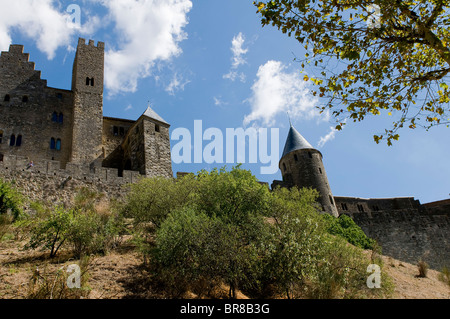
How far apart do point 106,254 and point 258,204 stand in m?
6.16

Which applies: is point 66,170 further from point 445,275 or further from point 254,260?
point 445,275

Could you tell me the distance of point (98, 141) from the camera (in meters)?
27.6

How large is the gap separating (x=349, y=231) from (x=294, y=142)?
436 inches

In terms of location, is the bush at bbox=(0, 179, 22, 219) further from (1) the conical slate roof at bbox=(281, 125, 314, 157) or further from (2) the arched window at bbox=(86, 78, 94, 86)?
(1) the conical slate roof at bbox=(281, 125, 314, 157)

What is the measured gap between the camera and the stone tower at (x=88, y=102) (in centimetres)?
2688

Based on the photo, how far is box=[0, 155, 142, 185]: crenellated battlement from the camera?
57.4ft

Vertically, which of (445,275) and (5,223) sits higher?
(5,223)

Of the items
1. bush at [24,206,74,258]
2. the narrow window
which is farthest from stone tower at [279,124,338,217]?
bush at [24,206,74,258]

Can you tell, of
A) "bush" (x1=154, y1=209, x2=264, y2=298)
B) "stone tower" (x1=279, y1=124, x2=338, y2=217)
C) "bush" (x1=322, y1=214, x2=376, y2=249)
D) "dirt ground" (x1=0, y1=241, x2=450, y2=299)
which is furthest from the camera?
"stone tower" (x1=279, y1=124, x2=338, y2=217)

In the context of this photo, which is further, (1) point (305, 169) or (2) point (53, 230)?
(1) point (305, 169)

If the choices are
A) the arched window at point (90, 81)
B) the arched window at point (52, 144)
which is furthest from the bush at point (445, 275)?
the arched window at point (90, 81)

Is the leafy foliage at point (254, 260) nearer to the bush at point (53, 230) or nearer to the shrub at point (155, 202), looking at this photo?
the shrub at point (155, 202)

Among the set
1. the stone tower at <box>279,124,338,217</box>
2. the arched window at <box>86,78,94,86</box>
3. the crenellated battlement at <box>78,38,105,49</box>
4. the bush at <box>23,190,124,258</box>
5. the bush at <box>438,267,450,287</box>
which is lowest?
the bush at <box>438,267,450,287</box>

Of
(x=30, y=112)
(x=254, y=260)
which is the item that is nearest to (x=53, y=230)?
(x=254, y=260)
